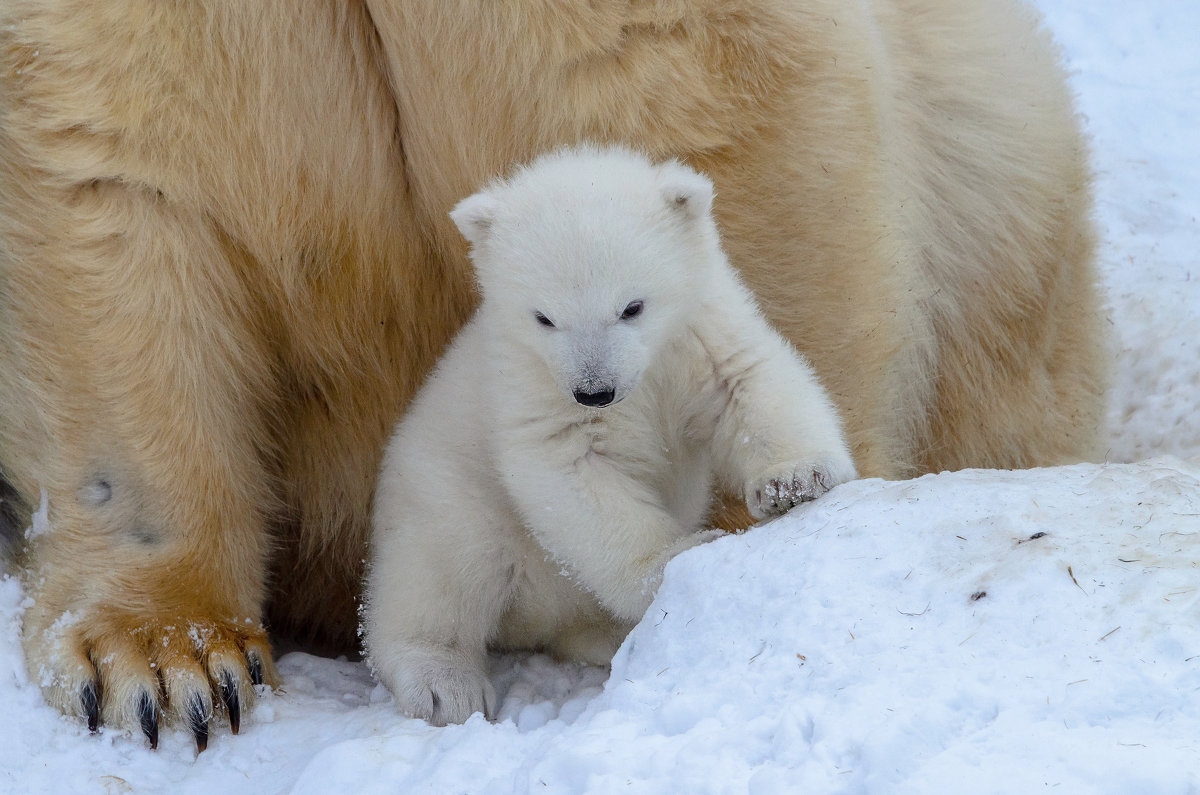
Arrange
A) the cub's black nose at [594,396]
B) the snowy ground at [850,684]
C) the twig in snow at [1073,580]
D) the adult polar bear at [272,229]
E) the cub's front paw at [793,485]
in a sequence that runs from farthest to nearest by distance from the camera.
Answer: the adult polar bear at [272,229] < the cub's front paw at [793,485] < the cub's black nose at [594,396] < the twig in snow at [1073,580] < the snowy ground at [850,684]

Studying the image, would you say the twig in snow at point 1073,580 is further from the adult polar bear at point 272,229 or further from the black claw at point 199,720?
the black claw at point 199,720

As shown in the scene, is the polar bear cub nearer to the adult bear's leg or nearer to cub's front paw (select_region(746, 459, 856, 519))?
cub's front paw (select_region(746, 459, 856, 519))

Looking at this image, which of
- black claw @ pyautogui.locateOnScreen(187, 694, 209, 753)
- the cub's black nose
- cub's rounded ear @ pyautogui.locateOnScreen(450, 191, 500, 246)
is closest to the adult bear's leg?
black claw @ pyautogui.locateOnScreen(187, 694, 209, 753)

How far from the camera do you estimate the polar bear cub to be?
7.30 ft

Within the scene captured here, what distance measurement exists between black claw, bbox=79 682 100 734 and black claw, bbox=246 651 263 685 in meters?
0.31

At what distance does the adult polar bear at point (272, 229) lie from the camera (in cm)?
273

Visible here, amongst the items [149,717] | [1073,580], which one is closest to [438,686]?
[149,717]

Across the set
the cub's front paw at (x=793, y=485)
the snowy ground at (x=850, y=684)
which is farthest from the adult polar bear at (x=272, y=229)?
the cub's front paw at (x=793, y=485)

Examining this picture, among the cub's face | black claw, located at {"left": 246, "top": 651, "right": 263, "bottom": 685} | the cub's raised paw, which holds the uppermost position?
Answer: the cub's face

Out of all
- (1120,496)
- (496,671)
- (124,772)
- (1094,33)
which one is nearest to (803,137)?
(1120,496)

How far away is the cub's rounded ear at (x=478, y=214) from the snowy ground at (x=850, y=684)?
2.31 ft

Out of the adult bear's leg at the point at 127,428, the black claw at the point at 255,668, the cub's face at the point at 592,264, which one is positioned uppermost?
the cub's face at the point at 592,264

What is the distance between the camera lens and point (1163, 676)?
1723mm

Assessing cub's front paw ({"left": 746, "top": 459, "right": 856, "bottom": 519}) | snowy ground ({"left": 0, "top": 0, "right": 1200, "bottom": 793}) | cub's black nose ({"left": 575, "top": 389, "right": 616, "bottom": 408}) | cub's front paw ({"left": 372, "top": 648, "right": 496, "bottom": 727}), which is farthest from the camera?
cub's front paw ({"left": 372, "top": 648, "right": 496, "bottom": 727})
